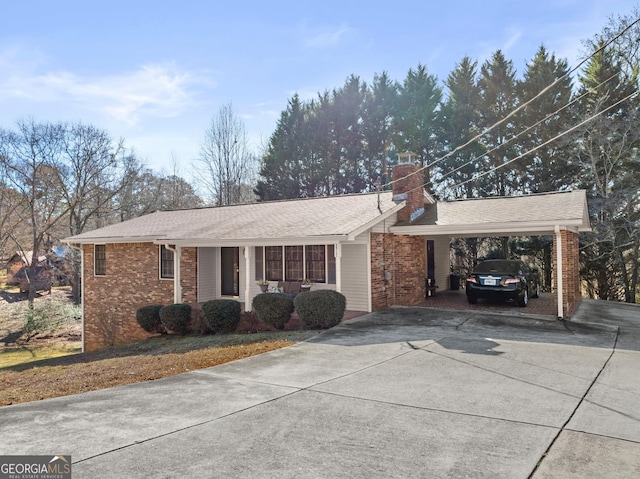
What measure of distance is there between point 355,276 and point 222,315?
12.9ft

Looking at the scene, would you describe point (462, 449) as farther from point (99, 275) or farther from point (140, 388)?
point (99, 275)

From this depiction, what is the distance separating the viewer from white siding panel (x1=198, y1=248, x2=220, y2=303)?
47.6 ft

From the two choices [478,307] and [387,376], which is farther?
[478,307]

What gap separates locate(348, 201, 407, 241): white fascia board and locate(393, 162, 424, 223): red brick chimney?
0.28m

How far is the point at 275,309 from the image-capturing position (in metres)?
11.0

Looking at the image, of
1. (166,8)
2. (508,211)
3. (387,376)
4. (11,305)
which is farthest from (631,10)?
(11,305)

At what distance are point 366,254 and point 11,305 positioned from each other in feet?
69.8

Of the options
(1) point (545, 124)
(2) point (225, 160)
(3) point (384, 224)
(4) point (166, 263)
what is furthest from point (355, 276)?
(2) point (225, 160)

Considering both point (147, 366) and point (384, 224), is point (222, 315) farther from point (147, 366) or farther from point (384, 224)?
point (384, 224)

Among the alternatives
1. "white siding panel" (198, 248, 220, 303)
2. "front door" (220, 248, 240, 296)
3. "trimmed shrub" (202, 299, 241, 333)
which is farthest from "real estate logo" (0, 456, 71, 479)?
"front door" (220, 248, 240, 296)

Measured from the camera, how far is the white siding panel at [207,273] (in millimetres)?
14516

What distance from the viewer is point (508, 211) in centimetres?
1221

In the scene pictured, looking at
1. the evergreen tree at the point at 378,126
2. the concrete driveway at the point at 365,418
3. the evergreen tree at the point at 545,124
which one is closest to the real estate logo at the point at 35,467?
the concrete driveway at the point at 365,418

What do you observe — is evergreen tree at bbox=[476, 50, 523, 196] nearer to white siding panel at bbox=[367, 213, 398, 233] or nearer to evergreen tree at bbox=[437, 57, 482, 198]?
evergreen tree at bbox=[437, 57, 482, 198]
